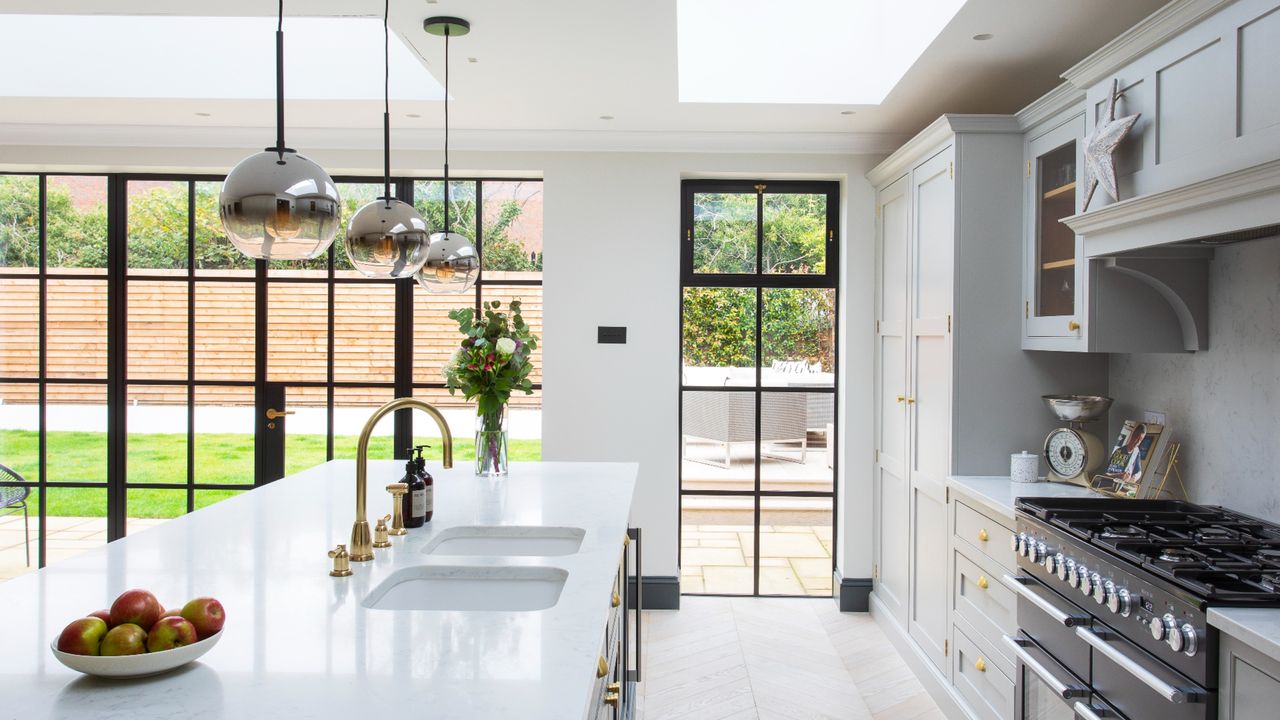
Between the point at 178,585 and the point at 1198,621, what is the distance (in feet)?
6.69

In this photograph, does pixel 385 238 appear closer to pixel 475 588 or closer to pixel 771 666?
pixel 475 588

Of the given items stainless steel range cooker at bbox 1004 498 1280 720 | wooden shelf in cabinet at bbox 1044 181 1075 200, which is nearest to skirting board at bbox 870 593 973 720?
stainless steel range cooker at bbox 1004 498 1280 720

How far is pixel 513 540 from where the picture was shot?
2.13 metres

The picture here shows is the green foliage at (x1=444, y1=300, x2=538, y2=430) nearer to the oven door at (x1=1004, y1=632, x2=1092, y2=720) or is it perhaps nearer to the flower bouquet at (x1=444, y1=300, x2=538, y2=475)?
the flower bouquet at (x1=444, y1=300, x2=538, y2=475)

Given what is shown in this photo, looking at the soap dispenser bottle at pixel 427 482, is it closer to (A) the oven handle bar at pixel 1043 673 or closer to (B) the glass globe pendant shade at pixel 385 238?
(B) the glass globe pendant shade at pixel 385 238

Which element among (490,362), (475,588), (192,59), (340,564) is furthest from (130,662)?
(192,59)

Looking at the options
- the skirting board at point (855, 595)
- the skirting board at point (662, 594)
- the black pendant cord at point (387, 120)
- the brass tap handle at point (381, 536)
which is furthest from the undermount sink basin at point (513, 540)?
the skirting board at point (855, 595)

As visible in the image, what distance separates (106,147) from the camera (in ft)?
13.8

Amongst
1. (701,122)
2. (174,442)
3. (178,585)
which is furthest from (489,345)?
(174,442)

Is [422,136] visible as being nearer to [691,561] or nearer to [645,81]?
[645,81]

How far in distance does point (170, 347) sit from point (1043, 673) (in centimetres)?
438

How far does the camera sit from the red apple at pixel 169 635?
Answer: 1.14 m

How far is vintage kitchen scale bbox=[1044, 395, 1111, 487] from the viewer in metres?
2.77

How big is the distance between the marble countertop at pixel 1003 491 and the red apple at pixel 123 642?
2306mm
